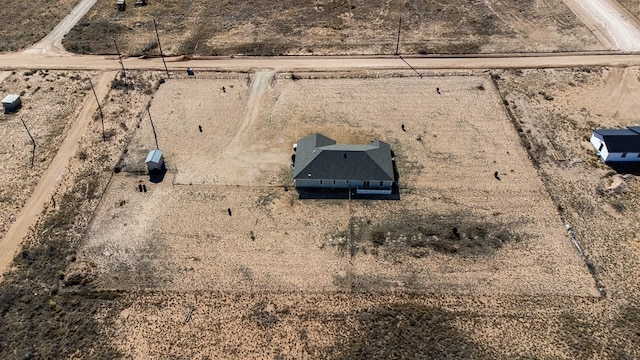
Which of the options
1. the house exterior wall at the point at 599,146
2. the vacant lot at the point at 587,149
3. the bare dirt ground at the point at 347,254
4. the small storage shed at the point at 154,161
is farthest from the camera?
the house exterior wall at the point at 599,146

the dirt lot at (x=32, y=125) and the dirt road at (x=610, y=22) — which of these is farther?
the dirt road at (x=610, y=22)

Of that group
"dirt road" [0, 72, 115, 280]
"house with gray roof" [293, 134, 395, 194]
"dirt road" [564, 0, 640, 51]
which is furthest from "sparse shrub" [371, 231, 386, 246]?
"dirt road" [564, 0, 640, 51]

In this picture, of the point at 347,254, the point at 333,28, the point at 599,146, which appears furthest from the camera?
the point at 333,28

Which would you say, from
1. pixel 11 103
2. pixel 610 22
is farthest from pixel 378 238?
pixel 610 22

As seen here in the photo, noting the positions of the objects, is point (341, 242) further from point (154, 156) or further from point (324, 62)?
point (324, 62)

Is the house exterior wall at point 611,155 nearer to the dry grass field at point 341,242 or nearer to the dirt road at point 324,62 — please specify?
the dry grass field at point 341,242

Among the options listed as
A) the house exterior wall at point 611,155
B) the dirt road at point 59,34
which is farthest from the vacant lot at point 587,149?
the dirt road at point 59,34
